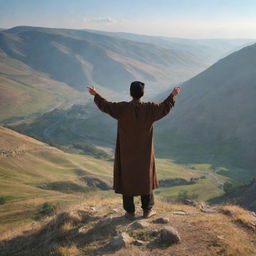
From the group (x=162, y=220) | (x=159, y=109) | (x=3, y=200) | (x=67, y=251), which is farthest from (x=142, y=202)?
(x=3, y=200)

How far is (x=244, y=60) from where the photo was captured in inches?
7781

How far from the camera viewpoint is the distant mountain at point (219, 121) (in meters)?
148

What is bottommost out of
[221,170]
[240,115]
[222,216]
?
[221,170]

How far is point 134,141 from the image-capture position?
9.41m

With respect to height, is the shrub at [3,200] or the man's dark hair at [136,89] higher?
the man's dark hair at [136,89]

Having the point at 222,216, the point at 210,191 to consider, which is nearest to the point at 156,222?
the point at 222,216

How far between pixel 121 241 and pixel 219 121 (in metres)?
163

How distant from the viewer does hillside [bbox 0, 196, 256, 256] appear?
876cm

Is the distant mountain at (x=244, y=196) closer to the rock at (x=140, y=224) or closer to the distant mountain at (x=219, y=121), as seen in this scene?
the distant mountain at (x=219, y=121)

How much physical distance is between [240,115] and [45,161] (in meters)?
87.3

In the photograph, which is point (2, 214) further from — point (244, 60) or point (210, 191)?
point (244, 60)

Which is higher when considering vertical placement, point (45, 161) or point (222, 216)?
point (222, 216)

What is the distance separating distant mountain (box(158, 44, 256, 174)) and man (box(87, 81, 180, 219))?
5143 inches

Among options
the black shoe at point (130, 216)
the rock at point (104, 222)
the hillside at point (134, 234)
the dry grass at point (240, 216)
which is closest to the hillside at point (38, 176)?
the hillside at point (134, 234)
